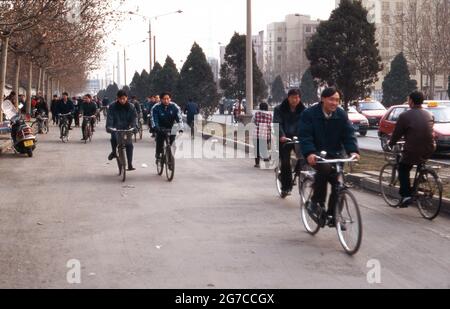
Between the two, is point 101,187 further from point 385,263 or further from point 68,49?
point 68,49

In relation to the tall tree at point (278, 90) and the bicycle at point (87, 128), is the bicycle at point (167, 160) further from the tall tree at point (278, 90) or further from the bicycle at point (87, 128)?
the tall tree at point (278, 90)

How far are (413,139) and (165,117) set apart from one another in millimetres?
6195

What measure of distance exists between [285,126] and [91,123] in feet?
54.1

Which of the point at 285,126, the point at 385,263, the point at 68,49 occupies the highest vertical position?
the point at 68,49

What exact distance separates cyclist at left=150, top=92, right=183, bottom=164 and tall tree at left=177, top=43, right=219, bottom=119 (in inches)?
962

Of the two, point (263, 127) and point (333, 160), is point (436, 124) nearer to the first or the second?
point (263, 127)

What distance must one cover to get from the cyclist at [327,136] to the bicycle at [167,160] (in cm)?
611

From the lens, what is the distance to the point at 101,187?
12.6 metres

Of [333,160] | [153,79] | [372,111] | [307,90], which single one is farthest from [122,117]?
[307,90]

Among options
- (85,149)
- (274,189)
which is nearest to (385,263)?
(274,189)

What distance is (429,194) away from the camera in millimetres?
9148

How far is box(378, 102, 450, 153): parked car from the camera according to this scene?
19391 mm

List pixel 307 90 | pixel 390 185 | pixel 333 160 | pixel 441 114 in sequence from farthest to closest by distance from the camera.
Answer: pixel 307 90, pixel 441 114, pixel 390 185, pixel 333 160
